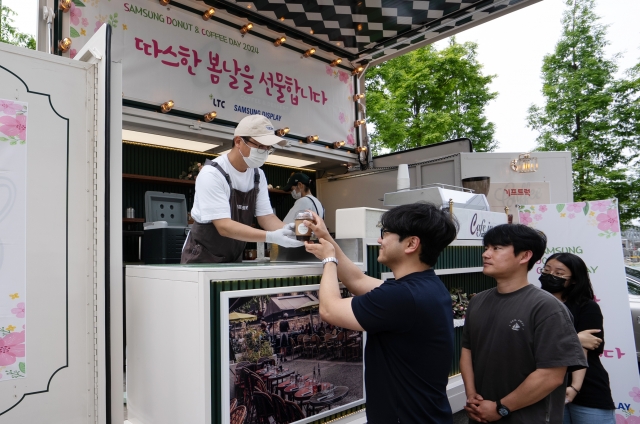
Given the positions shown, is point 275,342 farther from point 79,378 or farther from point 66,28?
point 66,28

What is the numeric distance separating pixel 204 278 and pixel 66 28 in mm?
3448

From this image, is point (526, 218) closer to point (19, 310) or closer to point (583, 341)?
point (583, 341)

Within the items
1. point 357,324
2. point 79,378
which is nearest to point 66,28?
point 79,378

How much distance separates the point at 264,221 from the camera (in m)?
2.76

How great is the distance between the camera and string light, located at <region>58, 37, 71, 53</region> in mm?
3895

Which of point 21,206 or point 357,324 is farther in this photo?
point 21,206

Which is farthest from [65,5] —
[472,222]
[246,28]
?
[472,222]

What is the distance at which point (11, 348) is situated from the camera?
169 cm

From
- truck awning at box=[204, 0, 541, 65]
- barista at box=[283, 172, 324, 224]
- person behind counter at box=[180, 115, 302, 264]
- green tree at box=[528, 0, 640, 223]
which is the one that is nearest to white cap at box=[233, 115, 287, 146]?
person behind counter at box=[180, 115, 302, 264]

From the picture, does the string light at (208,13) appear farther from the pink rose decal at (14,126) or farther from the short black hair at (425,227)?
the short black hair at (425,227)

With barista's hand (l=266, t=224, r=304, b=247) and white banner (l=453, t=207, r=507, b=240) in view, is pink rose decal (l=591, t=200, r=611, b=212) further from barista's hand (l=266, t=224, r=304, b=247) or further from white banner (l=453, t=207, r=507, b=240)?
barista's hand (l=266, t=224, r=304, b=247)

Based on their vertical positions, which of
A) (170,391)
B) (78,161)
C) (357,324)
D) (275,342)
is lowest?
(170,391)

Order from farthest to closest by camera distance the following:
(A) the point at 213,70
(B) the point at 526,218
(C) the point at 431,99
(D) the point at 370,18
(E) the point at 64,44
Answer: (C) the point at 431,99 < (D) the point at 370,18 < (A) the point at 213,70 < (E) the point at 64,44 < (B) the point at 526,218

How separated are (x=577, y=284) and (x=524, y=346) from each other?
30.5 inches
